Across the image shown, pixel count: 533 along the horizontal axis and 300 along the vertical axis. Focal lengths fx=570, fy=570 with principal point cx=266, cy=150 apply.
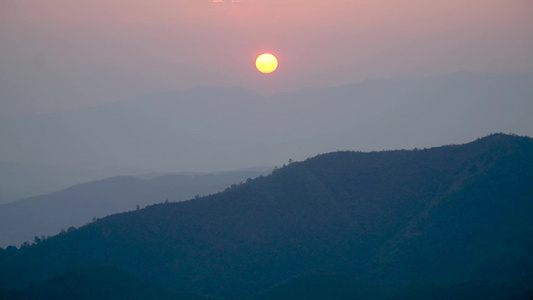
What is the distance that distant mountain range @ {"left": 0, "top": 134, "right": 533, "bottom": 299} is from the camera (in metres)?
22.4

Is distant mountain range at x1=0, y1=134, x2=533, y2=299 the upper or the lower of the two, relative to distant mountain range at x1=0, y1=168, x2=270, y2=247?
lower

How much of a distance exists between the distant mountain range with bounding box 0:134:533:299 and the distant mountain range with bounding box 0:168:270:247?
3613 cm

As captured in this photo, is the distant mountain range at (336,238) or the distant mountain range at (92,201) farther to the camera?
the distant mountain range at (92,201)

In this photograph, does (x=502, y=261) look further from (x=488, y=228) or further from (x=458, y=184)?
(x=458, y=184)

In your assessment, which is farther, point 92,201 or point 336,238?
point 92,201

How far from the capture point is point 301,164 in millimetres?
32438

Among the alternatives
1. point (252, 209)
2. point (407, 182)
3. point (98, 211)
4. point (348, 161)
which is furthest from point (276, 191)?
point (98, 211)

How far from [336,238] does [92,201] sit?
5387 cm

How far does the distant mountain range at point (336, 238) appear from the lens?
2241 centimetres

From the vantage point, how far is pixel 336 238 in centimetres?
2689

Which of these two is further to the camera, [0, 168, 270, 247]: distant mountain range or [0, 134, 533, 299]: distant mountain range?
[0, 168, 270, 247]: distant mountain range

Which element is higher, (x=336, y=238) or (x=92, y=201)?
(x=92, y=201)

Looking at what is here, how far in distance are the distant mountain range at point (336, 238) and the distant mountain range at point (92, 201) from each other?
119 ft

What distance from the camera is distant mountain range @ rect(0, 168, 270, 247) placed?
66.9m
